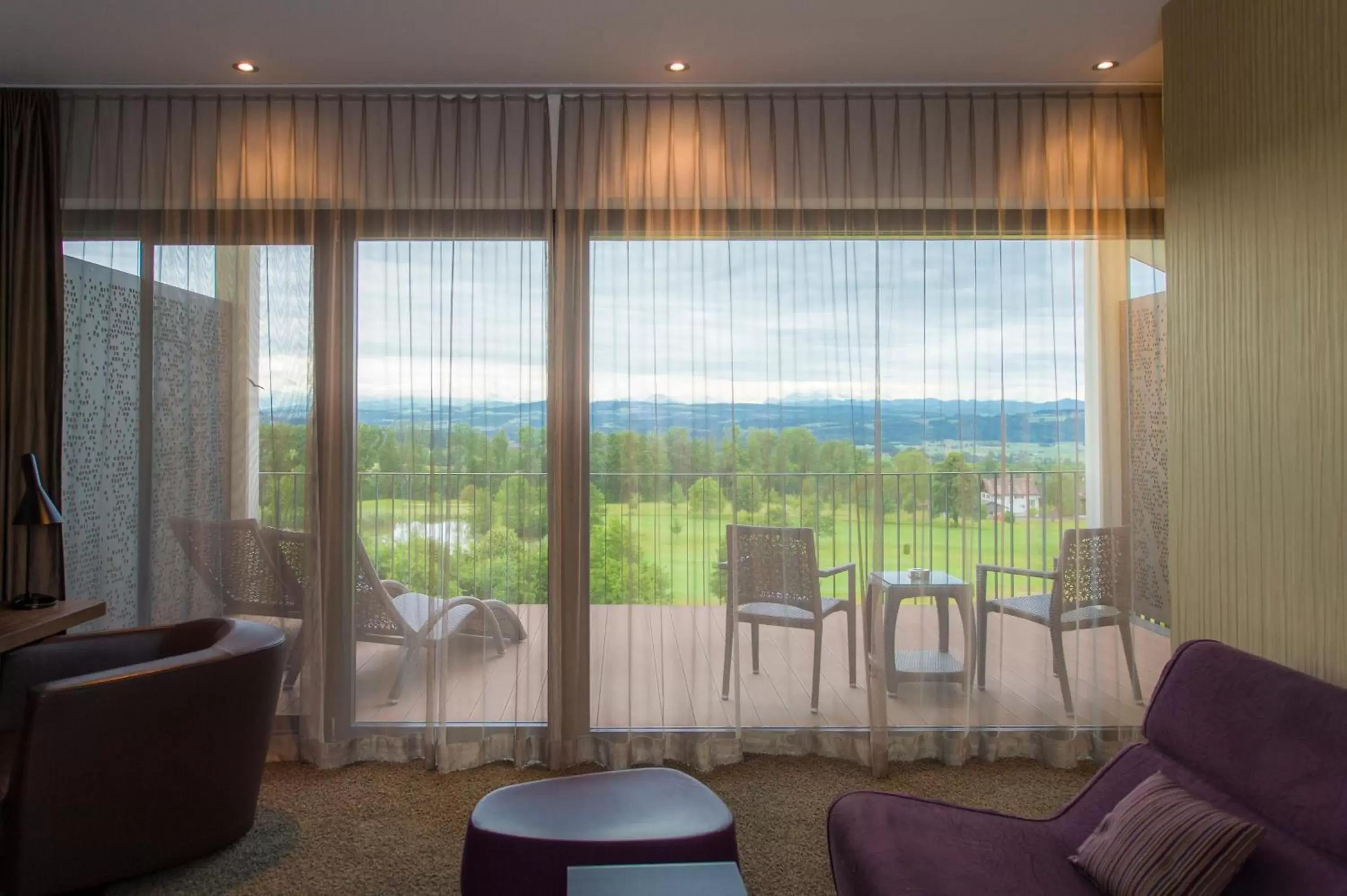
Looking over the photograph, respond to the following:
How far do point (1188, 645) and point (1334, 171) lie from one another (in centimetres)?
131

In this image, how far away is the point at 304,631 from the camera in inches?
131

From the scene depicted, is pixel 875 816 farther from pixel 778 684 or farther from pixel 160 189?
pixel 160 189

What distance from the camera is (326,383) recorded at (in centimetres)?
336

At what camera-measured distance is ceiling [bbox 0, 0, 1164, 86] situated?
2730 millimetres

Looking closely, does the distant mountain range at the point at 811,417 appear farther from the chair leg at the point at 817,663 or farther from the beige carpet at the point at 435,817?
the beige carpet at the point at 435,817

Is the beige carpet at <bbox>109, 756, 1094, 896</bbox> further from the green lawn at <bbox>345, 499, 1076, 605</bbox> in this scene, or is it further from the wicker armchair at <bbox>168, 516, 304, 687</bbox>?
the green lawn at <bbox>345, 499, 1076, 605</bbox>

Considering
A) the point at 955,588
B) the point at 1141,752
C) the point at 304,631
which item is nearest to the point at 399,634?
the point at 304,631

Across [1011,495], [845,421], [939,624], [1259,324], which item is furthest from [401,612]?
[1259,324]

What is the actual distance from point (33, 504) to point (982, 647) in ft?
12.2

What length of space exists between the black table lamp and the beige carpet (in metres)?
1.08

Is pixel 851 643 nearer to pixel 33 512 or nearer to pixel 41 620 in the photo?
pixel 41 620

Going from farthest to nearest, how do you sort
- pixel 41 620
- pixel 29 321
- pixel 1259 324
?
1. pixel 29 321
2. pixel 41 620
3. pixel 1259 324

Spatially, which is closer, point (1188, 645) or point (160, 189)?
point (1188, 645)

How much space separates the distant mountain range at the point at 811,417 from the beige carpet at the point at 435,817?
4.51ft
